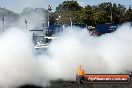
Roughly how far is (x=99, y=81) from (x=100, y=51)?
20.9ft

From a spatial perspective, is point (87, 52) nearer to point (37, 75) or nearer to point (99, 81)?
point (37, 75)

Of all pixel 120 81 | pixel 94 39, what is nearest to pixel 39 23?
pixel 94 39

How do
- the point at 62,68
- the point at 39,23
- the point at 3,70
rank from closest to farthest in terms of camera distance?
the point at 3,70 < the point at 62,68 < the point at 39,23

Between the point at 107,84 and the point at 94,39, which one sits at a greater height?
the point at 94,39

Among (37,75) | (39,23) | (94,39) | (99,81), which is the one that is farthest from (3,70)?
(39,23)

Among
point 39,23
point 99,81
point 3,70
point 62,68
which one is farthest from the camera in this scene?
point 39,23

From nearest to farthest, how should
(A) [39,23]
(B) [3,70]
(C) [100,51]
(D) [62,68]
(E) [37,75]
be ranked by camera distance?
(B) [3,70] → (E) [37,75] → (D) [62,68] → (C) [100,51] → (A) [39,23]

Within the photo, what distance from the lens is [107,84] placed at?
14.3 m

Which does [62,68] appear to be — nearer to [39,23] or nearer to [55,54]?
[55,54]

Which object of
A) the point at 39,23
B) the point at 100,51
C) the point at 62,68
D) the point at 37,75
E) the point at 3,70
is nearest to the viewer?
the point at 3,70

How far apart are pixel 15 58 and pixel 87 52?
16.4 ft

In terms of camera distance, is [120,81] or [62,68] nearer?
[120,81]

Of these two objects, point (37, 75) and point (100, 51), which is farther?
point (100, 51)

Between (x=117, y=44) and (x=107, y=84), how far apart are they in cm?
571
